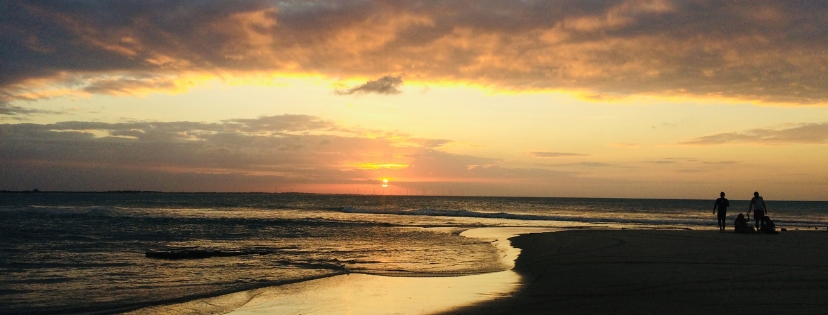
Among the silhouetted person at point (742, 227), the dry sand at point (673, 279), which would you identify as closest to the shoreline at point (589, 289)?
the dry sand at point (673, 279)

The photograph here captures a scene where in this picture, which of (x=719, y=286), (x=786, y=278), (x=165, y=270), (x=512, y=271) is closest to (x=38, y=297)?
(x=165, y=270)

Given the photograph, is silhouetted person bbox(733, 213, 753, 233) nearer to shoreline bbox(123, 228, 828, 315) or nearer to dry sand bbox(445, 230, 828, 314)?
dry sand bbox(445, 230, 828, 314)

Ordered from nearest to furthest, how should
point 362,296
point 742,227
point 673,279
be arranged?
point 362,296, point 673,279, point 742,227

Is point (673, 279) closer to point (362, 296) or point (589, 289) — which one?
point (589, 289)

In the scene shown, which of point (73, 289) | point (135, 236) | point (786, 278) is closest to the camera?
point (786, 278)

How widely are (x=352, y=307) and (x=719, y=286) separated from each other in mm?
6803

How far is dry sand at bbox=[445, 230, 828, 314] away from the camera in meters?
8.55

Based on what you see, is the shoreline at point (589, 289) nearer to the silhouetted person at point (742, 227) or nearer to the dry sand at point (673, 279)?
the dry sand at point (673, 279)

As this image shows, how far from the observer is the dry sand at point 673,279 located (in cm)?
855

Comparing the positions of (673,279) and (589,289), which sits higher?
(673,279)

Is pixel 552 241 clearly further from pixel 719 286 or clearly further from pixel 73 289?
pixel 73 289

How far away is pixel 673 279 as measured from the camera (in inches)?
436

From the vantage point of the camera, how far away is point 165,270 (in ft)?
49.3

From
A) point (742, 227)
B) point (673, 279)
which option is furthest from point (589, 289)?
point (742, 227)
